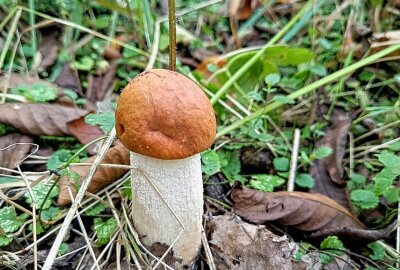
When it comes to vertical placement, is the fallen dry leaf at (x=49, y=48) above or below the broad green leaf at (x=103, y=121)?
above

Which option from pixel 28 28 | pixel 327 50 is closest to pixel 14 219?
pixel 28 28

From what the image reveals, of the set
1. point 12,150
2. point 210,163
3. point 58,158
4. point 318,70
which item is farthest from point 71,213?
point 318,70

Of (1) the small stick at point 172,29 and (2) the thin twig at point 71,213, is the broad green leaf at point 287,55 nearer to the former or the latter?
(1) the small stick at point 172,29

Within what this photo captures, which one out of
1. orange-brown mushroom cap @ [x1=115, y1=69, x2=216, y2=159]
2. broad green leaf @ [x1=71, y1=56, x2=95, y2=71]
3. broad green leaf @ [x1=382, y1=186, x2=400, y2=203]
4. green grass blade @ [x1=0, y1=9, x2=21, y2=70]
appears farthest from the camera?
broad green leaf @ [x1=71, y1=56, x2=95, y2=71]

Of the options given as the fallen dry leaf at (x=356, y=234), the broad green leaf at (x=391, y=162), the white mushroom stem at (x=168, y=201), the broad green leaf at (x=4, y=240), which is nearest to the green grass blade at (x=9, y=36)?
the broad green leaf at (x=4, y=240)

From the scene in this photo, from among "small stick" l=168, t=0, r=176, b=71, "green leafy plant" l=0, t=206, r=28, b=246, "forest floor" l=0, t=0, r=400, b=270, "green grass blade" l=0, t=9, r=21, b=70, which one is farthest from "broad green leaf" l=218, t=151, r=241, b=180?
"green grass blade" l=0, t=9, r=21, b=70

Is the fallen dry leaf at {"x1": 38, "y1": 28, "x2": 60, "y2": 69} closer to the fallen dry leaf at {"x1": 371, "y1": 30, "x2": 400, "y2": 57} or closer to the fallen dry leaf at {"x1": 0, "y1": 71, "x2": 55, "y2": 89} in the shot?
the fallen dry leaf at {"x1": 0, "y1": 71, "x2": 55, "y2": 89}

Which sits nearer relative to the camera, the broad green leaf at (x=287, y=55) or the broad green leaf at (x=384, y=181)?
the broad green leaf at (x=384, y=181)
